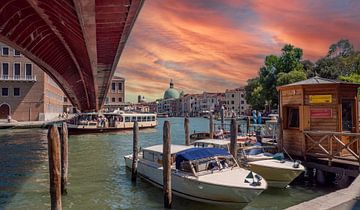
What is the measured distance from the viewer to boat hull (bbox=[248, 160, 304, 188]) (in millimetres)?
12133

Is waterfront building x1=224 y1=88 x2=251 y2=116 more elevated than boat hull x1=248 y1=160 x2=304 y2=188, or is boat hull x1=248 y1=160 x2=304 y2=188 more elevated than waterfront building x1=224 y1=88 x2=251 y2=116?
waterfront building x1=224 y1=88 x2=251 y2=116

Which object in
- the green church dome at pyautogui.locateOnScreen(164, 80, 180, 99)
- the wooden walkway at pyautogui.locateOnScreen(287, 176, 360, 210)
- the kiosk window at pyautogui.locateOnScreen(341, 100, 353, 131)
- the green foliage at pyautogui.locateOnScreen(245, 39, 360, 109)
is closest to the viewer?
the wooden walkway at pyautogui.locateOnScreen(287, 176, 360, 210)

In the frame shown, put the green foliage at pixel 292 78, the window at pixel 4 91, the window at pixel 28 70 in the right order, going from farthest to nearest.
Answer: the window at pixel 28 70, the window at pixel 4 91, the green foliage at pixel 292 78

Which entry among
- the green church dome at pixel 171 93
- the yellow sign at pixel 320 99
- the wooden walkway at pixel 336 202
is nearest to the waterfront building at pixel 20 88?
the yellow sign at pixel 320 99

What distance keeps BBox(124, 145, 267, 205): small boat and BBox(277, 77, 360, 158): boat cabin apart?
12.5ft

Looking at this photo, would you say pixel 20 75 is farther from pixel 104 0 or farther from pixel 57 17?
pixel 104 0

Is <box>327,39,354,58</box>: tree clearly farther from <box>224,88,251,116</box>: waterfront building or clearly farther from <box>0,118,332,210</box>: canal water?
<box>0,118,332,210</box>: canal water

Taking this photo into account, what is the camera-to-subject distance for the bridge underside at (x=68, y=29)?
11719 mm

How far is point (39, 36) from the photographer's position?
18.6 m

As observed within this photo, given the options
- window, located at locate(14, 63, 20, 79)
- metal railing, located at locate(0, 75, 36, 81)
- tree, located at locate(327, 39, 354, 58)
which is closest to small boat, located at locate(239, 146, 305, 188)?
metal railing, located at locate(0, 75, 36, 81)

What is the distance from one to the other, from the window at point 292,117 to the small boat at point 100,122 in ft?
A: 97.7

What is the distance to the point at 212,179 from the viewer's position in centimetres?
1027

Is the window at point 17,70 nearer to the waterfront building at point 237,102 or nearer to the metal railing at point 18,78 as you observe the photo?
the metal railing at point 18,78

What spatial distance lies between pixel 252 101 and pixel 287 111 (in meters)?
61.9
